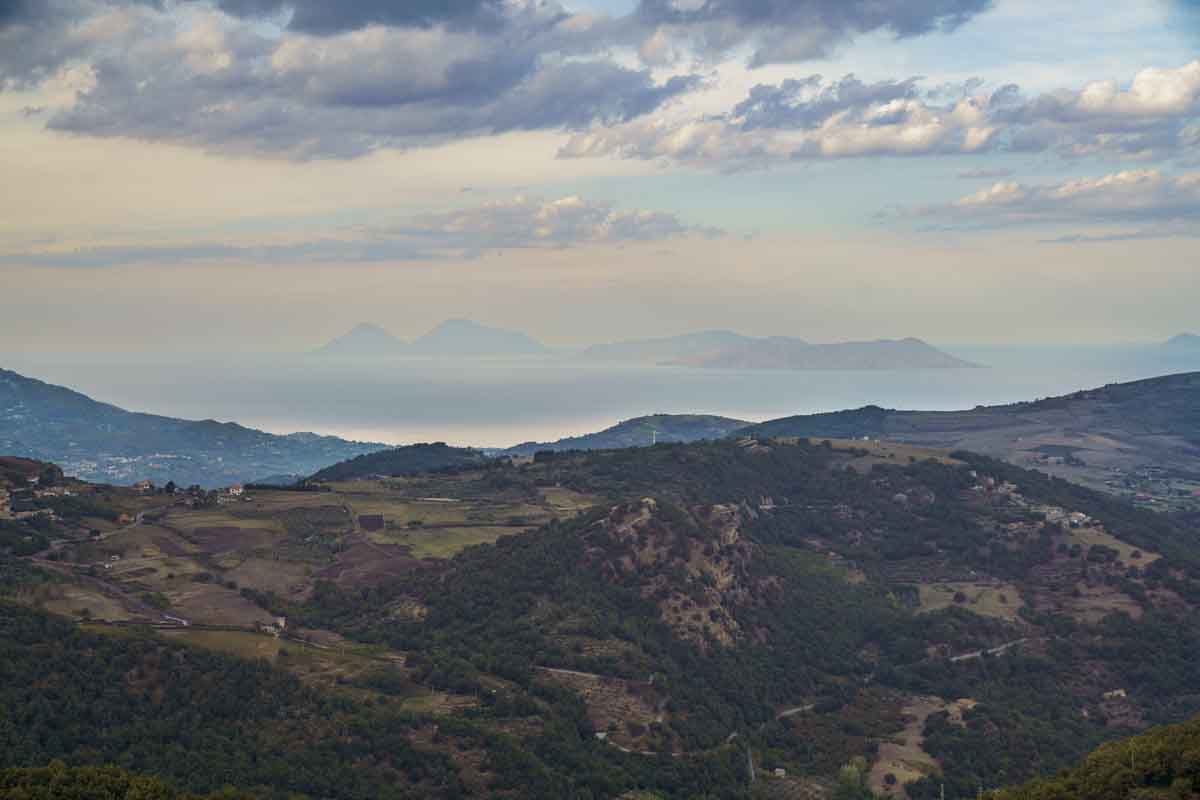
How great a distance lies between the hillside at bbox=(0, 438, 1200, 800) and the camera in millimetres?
62219

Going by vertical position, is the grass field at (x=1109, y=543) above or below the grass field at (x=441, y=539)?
below

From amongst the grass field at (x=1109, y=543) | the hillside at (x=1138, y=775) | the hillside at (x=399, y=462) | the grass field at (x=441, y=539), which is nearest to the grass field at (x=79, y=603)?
the grass field at (x=441, y=539)

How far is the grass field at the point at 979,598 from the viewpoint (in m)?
103

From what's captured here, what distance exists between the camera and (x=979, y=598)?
350 ft

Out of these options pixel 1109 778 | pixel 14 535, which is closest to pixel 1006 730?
pixel 1109 778

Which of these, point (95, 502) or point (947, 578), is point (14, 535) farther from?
point (947, 578)

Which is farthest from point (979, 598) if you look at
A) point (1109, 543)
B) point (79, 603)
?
point (79, 603)

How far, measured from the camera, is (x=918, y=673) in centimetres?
9062

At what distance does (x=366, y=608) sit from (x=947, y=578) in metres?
58.1

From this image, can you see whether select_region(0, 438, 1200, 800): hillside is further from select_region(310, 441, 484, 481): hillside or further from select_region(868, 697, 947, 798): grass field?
select_region(310, 441, 484, 481): hillside

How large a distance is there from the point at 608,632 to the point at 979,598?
41309 mm

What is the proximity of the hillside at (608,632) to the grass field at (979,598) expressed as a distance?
1.40ft

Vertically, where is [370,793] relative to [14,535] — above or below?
below

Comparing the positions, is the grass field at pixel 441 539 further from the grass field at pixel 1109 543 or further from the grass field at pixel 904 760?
the grass field at pixel 1109 543
